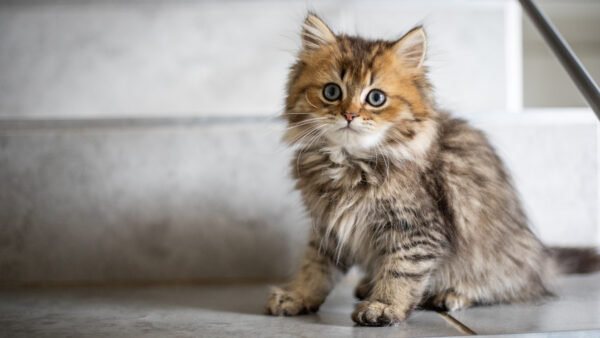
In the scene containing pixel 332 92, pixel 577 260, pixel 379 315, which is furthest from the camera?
pixel 577 260

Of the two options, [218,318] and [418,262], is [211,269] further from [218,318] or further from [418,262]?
[418,262]

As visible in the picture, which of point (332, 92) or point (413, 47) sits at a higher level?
point (413, 47)

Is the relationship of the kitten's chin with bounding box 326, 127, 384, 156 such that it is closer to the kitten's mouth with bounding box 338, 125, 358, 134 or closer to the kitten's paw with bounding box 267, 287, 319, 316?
the kitten's mouth with bounding box 338, 125, 358, 134

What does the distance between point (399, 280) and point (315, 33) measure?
746mm

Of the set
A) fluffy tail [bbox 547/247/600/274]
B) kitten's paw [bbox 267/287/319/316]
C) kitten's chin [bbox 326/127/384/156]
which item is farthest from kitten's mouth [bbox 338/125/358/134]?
fluffy tail [bbox 547/247/600/274]

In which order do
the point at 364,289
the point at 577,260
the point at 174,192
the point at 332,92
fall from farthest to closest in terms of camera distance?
the point at 174,192 → the point at 577,260 → the point at 364,289 → the point at 332,92

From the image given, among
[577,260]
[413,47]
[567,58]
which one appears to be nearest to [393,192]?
[413,47]

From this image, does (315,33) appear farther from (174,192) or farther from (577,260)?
(577,260)

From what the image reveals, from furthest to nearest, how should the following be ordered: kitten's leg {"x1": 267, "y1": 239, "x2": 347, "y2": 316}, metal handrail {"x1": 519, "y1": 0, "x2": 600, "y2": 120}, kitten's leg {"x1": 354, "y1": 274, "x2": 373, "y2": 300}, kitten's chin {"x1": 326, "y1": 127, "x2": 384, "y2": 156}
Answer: kitten's leg {"x1": 354, "y1": 274, "x2": 373, "y2": 300} → kitten's leg {"x1": 267, "y1": 239, "x2": 347, "y2": 316} → kitten's chin {"x1": 326, "y1": 127, "x2": 384, "y2": 156} → metal handrail {"x1": 519, "y1": 0, "x2": 600, "y2": 120}

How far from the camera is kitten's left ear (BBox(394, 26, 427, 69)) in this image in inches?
59.8

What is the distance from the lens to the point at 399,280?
4.71 ft

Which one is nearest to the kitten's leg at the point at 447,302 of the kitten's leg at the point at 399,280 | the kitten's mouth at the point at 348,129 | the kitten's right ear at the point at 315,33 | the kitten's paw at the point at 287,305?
the kitten's leg at the point at 399,280

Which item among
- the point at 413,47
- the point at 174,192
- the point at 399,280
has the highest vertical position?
the point at 413,47

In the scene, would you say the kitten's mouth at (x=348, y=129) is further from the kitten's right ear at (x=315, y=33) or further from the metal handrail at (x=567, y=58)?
the metal handrail at (x=567, y=58)
